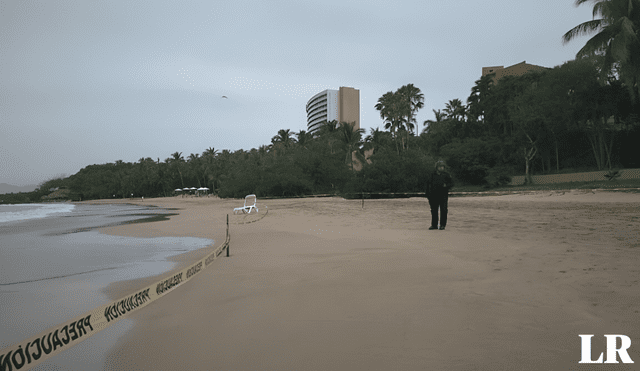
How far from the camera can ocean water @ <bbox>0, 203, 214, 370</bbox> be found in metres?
2.88

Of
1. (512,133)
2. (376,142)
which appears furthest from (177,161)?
(512,133)

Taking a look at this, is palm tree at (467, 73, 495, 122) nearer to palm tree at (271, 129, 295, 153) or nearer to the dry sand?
palm tree at (271, 129, 295, 153)

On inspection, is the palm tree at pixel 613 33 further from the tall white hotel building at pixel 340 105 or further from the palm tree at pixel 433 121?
the tall white hotel building at pixel 340 105

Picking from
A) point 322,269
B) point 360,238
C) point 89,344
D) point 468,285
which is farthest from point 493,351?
point 360,238

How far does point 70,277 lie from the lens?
16.8 feet

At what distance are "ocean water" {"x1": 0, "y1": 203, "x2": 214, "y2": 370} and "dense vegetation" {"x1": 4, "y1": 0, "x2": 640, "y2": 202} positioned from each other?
23619mm

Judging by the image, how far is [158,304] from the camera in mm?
3586

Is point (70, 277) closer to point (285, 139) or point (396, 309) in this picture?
point (396, 309)

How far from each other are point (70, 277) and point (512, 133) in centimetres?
4005

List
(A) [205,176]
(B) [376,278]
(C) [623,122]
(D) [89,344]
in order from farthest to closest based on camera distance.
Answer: (A) [205,176]
(C) [623,122]
(B) [376,278]
(D) [89,344]

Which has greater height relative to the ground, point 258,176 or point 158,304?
point 258,176

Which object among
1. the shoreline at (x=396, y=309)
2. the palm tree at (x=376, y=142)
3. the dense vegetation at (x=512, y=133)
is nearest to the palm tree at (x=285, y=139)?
the dense vegetation at (x=512, y=133)

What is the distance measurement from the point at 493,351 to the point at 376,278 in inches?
77.1

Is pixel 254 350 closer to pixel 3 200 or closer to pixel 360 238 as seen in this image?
pixel 360 238
